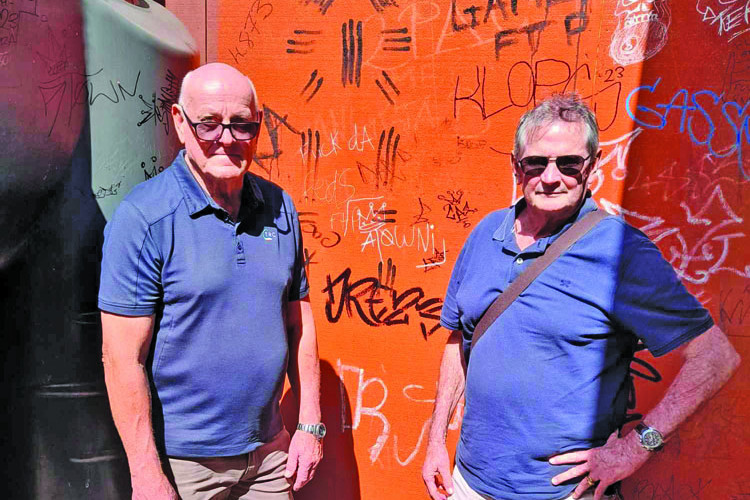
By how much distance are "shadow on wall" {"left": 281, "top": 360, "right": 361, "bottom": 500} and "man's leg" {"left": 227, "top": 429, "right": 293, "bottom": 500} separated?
38.1 inches

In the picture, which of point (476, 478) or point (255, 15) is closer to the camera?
A: point (476, 478)

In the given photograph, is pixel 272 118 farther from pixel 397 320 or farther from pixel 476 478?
pixel 476 478

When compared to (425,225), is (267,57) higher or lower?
higher

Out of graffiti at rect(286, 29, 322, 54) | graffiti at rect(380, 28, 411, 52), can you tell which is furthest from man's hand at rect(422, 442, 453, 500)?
graffiti at rect(286, 29, 322, 54)

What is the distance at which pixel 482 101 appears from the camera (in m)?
3.10

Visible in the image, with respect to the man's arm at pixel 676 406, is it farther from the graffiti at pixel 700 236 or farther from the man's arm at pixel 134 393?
the man's arm at pixel 134 393

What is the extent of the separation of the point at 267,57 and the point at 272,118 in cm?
34

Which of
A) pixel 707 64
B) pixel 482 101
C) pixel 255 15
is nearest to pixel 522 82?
pixel 482 101

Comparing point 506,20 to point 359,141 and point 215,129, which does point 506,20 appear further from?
point 215,129

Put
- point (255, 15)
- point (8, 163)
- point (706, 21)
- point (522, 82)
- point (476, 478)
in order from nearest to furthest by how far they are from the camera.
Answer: point (8, 163), point (476, 478), point (706, 21), point (522, 82), point (255, 15)

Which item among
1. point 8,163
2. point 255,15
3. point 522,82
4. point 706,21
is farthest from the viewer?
point 255,15

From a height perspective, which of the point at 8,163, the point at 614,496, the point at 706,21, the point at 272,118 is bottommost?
the point at 614,496

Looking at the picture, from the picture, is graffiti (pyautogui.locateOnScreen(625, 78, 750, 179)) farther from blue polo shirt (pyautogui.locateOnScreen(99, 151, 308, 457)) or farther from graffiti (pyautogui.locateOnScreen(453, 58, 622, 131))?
blue polo shirt (pyautogui.locateOnScreen(99, 151, 308, 457))

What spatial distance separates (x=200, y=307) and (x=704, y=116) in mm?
2566
